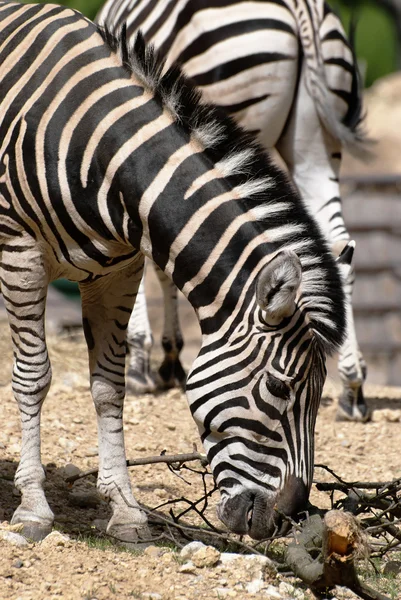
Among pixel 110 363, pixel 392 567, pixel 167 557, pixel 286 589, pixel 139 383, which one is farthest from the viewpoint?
pixel 139 383

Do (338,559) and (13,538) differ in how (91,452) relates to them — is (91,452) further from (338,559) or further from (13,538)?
(338,559)

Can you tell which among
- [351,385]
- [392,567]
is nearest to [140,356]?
[351,385]

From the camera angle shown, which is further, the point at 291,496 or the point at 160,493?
the point at 160,493

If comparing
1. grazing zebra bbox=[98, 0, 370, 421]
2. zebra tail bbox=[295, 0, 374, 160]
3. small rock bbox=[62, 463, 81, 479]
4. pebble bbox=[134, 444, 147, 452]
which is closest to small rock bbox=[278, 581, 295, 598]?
small rock bbox=[62, 463, 81, 479]

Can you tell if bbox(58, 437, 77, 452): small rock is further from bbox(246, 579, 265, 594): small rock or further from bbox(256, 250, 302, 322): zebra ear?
bbox(256, 250, 302, 322): zebra ear

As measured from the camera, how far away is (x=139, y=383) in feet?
25.3

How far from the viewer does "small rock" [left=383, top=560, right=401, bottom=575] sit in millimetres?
4254

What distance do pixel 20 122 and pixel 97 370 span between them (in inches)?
56.4

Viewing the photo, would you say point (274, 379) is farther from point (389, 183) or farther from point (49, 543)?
point (389, 183)

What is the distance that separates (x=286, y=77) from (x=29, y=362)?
146 inches

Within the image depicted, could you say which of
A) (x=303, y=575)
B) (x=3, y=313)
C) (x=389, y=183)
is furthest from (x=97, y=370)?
(x=389, y=183)

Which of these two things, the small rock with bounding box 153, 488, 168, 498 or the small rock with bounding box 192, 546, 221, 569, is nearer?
the small rock with bounding box 192, 546, 221, 569

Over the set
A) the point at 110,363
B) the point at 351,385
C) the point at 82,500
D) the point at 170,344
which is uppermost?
the point at 170,344

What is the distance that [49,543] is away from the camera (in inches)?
161
